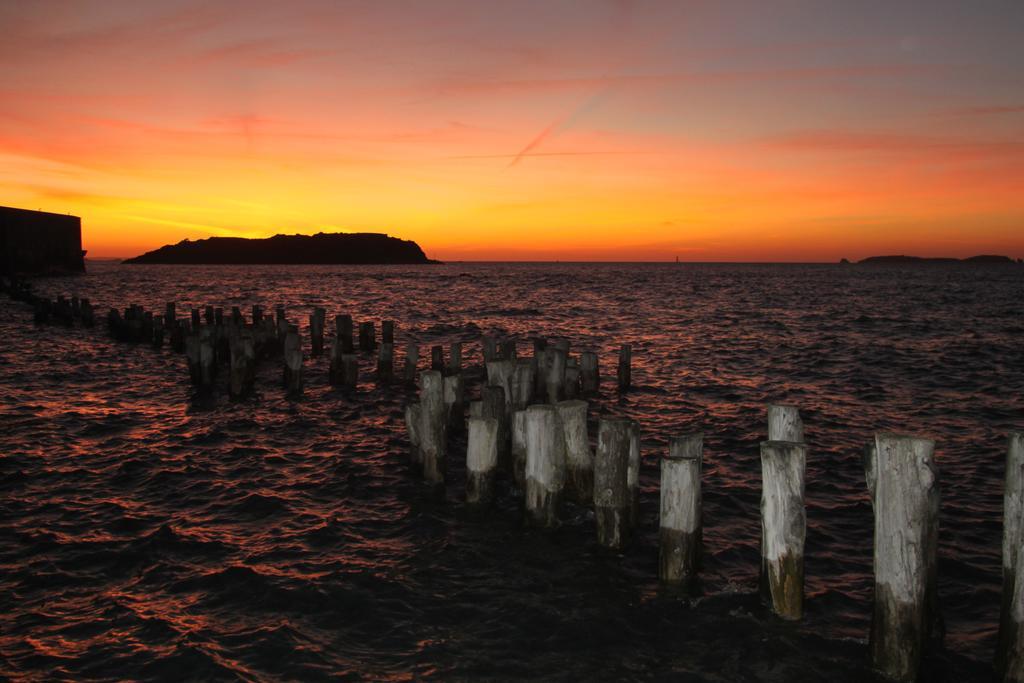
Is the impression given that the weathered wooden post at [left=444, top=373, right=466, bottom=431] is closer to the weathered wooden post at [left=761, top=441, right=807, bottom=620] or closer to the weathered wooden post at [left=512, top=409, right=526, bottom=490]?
the weathered wooden post at [left=512, top=409, right=526, bottom=490]

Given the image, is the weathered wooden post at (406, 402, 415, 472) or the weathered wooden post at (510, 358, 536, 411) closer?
the weathered wooden post at (406, 402, 415, 472)

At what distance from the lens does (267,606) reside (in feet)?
23.5

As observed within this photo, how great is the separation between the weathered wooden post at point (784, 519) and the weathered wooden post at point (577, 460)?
3.18 meters

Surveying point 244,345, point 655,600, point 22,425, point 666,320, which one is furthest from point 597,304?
point 655,600

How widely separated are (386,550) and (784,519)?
15.8 feet

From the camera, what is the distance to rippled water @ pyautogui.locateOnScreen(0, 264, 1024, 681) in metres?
6.23

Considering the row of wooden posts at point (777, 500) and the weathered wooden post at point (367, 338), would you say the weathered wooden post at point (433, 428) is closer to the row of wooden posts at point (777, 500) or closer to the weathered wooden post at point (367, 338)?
the row of wooden posts at point (777, 500)

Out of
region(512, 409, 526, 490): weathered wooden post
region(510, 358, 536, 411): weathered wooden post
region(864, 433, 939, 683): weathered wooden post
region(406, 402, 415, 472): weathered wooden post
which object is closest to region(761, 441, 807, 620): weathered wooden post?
region(864, 433, 939, 683): weathered wooden post

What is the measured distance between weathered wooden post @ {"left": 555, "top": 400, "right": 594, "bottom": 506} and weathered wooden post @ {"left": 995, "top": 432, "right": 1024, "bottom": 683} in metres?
4.85

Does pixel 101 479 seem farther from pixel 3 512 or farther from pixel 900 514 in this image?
pixel 900 514

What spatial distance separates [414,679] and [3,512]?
727cm

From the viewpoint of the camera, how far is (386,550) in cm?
852

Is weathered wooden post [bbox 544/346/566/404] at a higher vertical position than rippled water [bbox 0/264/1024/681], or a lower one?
higher

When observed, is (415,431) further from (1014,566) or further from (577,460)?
(1014,566)
